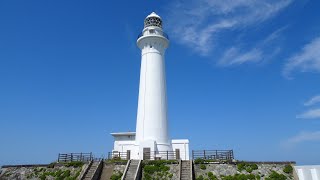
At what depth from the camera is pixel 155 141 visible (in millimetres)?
29656

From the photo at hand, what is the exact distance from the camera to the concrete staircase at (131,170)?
916 inches

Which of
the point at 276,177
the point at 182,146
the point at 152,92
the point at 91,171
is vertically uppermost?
the point at 152,92

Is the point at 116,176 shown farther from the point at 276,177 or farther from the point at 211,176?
the point at 276,177

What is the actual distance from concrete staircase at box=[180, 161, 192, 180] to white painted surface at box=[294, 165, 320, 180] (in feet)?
30.8

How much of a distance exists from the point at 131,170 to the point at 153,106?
8.52 meters

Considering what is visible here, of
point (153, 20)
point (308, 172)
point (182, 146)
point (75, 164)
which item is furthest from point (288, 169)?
point (153, 20)

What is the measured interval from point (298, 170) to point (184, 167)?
32.5 ft

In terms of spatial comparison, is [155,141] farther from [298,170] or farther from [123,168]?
[298,170]

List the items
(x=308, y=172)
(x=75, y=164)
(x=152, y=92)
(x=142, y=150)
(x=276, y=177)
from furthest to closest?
(x=152, y=92)
(x=142, y=150)
(x=75, y=164)
(x=276, y=177)
(x=308, y=172)

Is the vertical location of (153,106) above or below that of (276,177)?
above

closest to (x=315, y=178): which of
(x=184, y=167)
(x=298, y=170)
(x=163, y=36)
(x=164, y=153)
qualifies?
(x=298, y=170)

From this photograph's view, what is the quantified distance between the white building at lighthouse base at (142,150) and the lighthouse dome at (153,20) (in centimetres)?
1436

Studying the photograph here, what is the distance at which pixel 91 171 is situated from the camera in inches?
963

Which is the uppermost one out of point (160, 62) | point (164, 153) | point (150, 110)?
point (160, 62)
